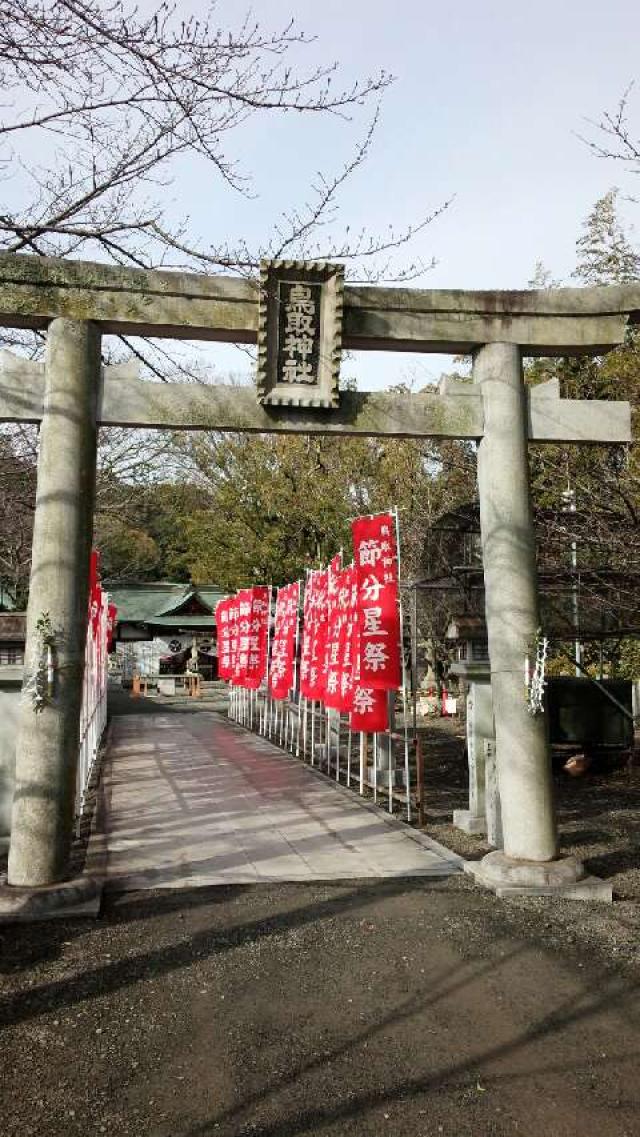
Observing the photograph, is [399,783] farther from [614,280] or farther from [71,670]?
[614,280]

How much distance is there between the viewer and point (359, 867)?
7.44 meters

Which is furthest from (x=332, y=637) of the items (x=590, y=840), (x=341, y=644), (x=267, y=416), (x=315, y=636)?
(x=267, y=416)

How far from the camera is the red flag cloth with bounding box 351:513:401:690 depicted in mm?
10133

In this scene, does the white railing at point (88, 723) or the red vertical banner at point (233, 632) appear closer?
the white railing at point (88, 723)

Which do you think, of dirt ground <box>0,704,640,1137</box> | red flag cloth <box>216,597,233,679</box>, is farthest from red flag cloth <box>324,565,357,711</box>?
red flag cloth <box>216,597,233,679</box>

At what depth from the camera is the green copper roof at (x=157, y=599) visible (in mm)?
43500

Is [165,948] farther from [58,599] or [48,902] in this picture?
[58,599]

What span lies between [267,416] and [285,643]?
32.1 feet

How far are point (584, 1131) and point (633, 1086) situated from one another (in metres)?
0.49

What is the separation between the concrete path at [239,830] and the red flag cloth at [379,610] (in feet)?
5.63

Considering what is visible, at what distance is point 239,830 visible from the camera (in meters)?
9.06

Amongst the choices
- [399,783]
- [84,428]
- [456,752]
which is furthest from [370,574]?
[456,752]

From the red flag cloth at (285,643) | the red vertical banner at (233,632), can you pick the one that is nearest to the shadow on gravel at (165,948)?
the red flag cloth at (285,643)

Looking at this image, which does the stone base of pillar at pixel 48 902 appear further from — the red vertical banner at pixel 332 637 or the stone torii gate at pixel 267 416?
the red vertical banner at pixel 332 637
